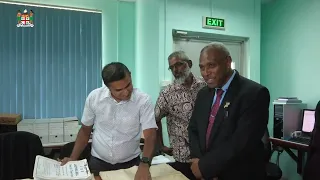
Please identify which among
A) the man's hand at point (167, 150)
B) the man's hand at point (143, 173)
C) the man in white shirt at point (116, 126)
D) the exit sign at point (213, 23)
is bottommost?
the man's hand at point (167, 150)

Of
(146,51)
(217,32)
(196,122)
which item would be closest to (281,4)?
(217,32)

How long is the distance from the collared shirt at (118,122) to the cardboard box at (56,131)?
1.41 m

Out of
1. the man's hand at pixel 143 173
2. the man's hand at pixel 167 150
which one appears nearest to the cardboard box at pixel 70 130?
the man's hand at pixel 167 150

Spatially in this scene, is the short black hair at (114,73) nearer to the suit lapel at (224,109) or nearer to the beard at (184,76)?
the suit lapel at (224,109)

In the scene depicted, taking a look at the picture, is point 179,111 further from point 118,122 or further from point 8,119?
point 8,119

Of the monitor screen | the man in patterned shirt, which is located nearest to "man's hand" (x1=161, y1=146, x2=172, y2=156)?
the man in patterned shirt

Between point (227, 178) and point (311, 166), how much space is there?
0.72 metres

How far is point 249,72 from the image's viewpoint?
3.84 metres

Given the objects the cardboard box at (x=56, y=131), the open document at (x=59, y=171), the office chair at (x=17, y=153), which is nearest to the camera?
the open document at (x=59, y=171)

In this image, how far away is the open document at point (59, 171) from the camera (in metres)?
1.15

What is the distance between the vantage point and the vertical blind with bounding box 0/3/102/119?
3.06 m

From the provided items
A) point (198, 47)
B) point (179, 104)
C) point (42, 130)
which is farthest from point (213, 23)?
point (42, 130)

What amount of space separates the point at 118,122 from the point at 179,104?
59cm

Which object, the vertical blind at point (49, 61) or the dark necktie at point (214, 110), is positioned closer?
the dark necktie at point (214, 110)
